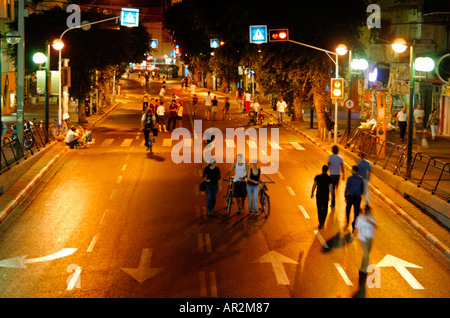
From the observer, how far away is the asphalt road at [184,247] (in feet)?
41.8

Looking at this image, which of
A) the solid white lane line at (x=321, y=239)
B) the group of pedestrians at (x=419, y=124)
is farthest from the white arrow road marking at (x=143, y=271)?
the group of pedestrians at (x=419, y=124)

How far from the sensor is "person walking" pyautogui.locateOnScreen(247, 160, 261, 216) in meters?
18.3

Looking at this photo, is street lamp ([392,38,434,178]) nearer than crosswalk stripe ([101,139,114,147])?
Yes

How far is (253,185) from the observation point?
1842 centimetres

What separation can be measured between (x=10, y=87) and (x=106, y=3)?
244 feet

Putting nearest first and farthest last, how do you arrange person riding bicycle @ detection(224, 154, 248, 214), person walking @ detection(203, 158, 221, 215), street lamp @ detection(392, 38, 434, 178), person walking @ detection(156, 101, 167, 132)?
1. person walking @ detection(203, 158, 221, 215)
2. person riding bicycle @ detection(224, 154, 248, 214)
3. street lamp @ detection(392, 38, 434, 178)
4. person walking @ detection(156, 101, 167, 132)

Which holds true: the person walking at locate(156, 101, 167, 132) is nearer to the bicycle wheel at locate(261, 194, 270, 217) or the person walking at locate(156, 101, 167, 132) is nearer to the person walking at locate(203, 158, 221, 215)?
the bicycle wheel at locate(261, 194, 270, 217)

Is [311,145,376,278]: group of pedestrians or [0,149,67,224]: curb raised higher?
[311,145,376,278]: group of pedestrians

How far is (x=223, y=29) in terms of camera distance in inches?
1964

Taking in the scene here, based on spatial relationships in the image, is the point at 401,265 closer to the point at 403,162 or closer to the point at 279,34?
the point at 403,162

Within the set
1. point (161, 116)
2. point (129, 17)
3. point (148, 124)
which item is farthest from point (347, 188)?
point (161, 116)

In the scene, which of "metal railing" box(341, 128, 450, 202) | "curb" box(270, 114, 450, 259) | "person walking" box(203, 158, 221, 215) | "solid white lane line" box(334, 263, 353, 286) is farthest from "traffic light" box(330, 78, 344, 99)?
"solid white lane line" box(334, 263, 353, 286)

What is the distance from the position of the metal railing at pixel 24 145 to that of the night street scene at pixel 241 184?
0.44ft

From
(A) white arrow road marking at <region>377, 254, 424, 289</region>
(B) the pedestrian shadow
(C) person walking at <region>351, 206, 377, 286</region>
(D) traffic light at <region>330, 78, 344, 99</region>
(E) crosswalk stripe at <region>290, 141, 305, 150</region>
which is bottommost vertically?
(A) white arrow road marking at <region>377, 254, 424, 289</region>
